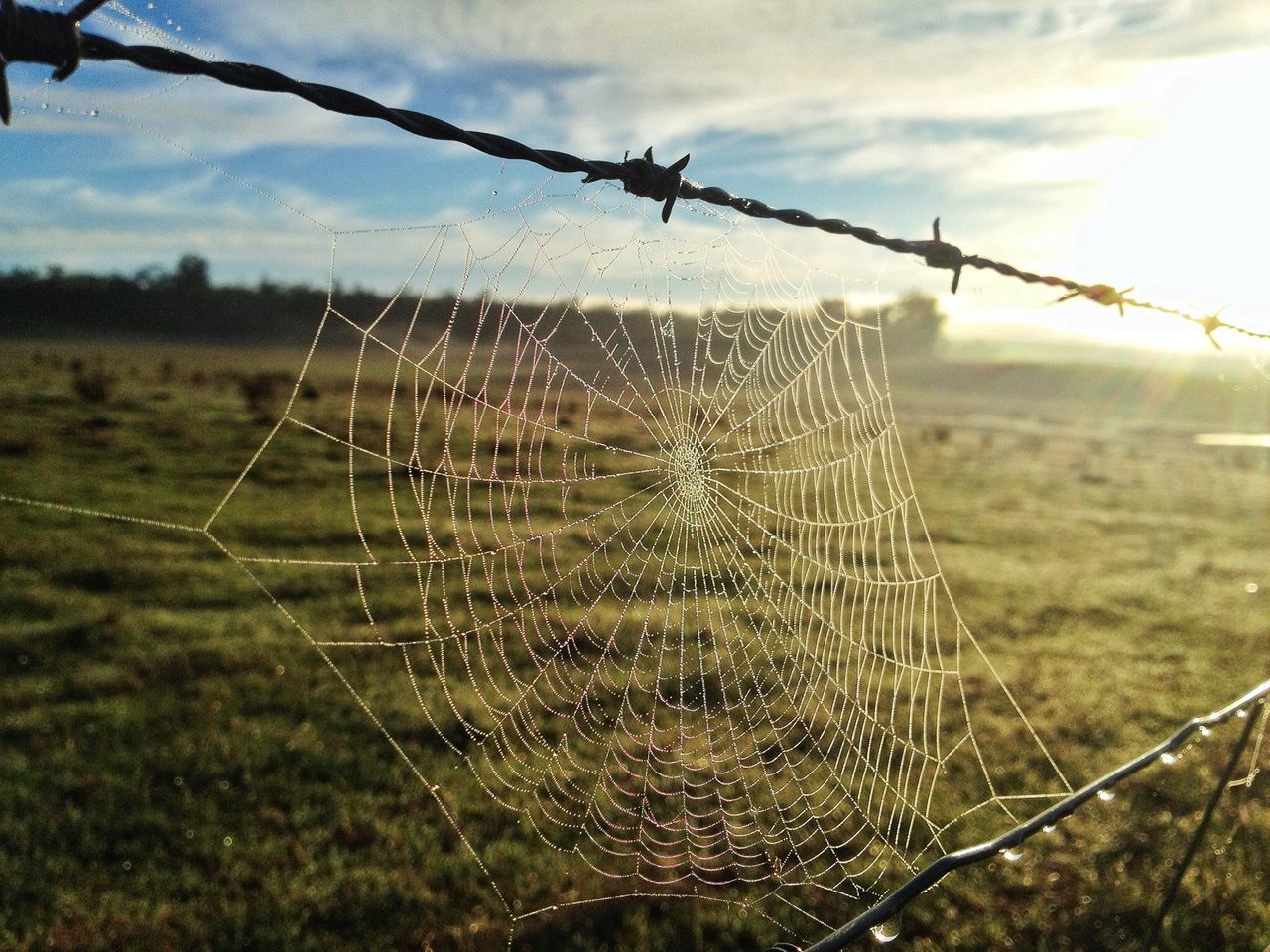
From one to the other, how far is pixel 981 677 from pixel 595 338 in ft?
17.8

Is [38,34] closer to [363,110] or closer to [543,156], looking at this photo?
[363,110]

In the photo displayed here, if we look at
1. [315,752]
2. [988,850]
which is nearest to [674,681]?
[315,752]

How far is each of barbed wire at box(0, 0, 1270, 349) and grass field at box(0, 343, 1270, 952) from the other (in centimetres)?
97

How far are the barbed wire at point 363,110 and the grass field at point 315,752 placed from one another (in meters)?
0.97

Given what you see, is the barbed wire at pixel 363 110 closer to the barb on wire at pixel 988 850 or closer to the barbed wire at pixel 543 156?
the barbed wire at pixel 543 156

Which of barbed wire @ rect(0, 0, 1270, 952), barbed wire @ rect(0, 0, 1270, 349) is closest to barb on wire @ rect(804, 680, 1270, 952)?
barbed wire @ rect(0, 0, 1270, 952)

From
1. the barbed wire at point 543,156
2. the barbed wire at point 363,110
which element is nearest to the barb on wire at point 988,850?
the barbed wire at point 543,156

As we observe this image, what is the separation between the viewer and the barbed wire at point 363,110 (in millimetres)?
1073

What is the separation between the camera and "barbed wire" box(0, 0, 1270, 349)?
107 centimetres

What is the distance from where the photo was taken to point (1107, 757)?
5.86 m

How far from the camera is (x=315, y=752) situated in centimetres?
533

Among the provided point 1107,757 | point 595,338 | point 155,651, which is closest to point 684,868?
point 595,338

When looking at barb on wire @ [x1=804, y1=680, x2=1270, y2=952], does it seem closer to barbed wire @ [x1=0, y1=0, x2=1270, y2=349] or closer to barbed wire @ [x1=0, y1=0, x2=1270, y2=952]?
barbed wire @ [x1=0, y1=0, x2=1270, y2=952]

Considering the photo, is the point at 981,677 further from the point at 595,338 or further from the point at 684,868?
the point at 595,338
